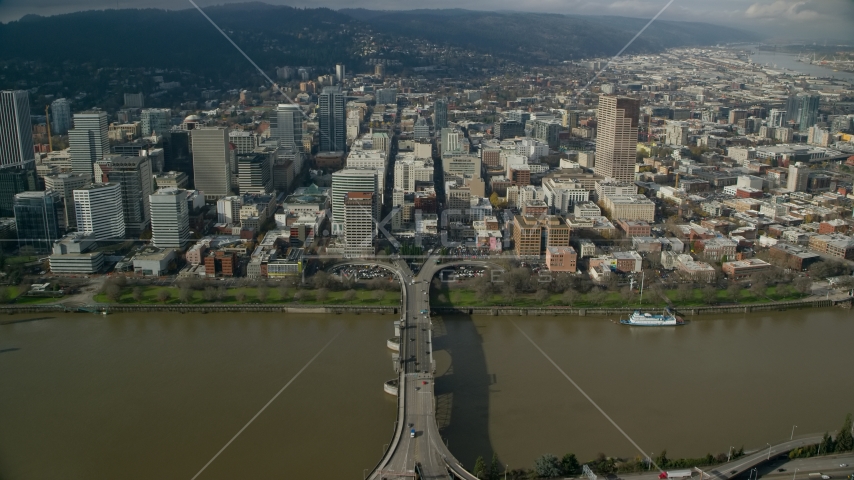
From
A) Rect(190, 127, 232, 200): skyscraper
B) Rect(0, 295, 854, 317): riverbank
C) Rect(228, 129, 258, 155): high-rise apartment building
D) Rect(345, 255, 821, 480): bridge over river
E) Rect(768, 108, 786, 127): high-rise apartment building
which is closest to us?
Rect(345, 255, 821, 480): bridge over river

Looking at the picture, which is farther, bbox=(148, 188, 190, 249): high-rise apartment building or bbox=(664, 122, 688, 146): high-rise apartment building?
bbox=(664, 122, 688, 146): high-rise apartment building

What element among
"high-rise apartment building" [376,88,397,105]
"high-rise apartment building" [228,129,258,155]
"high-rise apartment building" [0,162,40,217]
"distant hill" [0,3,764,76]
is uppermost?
"distant hill" [0,3,764,76]

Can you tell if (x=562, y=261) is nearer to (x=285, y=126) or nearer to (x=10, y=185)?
(x=10, y=185)

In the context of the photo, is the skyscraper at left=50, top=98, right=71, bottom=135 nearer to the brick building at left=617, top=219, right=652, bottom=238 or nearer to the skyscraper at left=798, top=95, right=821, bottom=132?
the brick building at left=617, top=219, right=652, bottom=238

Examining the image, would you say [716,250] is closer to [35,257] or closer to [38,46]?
[35,257]

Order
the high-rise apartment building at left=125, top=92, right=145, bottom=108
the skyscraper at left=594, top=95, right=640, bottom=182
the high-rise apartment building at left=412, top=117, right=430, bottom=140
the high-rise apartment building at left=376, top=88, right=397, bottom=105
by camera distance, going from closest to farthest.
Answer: the skyscraper at left=594, top=95, right=640, bottom=182 → the high-rise apartment building at left=412, top=117, right=430, bottom=140 → the high-rise apartment building at left=125, top=92, right=145, bottom=108 → the high-rise apartment building at left=376, top=88, right=397, bottom=105

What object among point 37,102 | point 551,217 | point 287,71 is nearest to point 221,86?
point 287,71

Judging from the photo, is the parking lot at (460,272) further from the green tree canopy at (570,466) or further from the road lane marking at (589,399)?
the green tree canopy at (570,466)

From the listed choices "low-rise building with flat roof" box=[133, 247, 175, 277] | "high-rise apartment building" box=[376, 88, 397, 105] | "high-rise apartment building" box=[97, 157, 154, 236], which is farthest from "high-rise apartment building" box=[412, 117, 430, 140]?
"low-rise building with flat roof" box=[133, 247, 175, 277]
